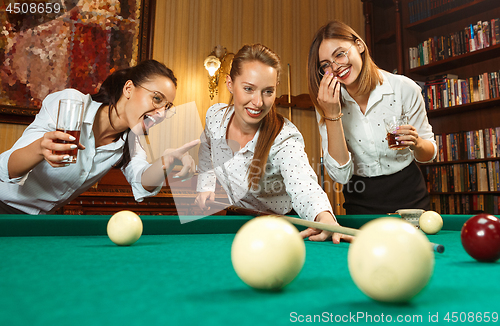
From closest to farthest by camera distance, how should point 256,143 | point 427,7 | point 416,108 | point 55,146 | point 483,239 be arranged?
point 483,239 → point 55,146 → point 256,143 → point 416,108 → point 427,7

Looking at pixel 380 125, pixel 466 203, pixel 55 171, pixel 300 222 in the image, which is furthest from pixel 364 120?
pixel 466 203

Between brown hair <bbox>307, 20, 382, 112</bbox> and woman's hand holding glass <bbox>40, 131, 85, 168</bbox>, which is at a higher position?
brown hair <bbox>307, 20, 382, 112</bbox>

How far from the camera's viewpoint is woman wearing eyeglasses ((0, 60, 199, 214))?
1857 millimetres

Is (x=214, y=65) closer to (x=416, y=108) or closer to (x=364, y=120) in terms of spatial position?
(x=364, y=120)

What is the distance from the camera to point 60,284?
1.80 feet

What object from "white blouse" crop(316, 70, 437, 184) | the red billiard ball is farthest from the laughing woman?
the red billiard ball

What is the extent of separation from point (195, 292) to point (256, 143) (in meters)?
1.52

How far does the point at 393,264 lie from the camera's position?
17.4 inches

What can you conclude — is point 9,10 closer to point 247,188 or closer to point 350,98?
point 247,188

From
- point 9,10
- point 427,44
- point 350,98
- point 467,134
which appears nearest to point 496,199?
point 467,134

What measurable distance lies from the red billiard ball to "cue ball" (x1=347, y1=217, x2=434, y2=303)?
1.14ft

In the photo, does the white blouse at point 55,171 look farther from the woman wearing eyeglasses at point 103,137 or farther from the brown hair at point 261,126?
the brown hair at point 261,126

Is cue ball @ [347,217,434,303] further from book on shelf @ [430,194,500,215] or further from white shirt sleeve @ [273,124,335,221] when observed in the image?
book on shelf @ [430,194,500,215]

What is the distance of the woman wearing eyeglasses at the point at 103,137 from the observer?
1857 mm
